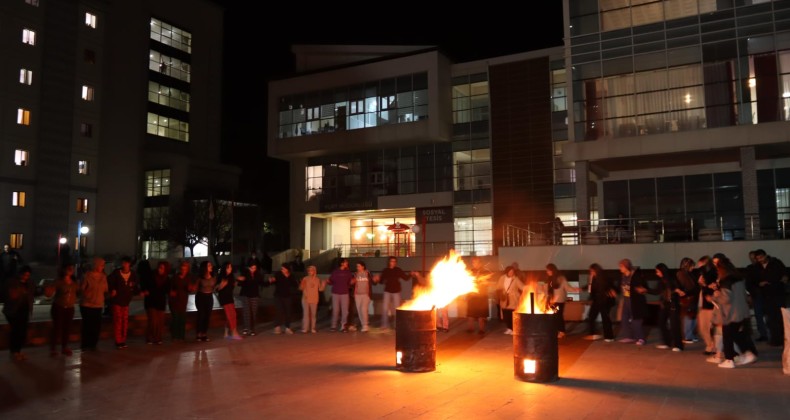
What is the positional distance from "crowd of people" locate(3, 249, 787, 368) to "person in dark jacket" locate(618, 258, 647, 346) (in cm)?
2

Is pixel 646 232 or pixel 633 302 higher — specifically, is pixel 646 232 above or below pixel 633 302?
above

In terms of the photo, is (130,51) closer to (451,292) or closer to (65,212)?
(65,212)

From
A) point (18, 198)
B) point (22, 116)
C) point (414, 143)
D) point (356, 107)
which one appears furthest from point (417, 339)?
point (22, 116)

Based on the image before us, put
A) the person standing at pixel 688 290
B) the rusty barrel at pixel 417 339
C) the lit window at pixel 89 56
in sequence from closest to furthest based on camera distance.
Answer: the rusty barrel at pixel 417 339 → the person standing at pixel 688 290 → the lit window at pixel 89 56

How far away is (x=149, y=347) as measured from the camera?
1217 cm

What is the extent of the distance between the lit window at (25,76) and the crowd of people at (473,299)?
115 ft

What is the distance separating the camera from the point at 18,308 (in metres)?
10.7

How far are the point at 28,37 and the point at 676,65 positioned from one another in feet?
135

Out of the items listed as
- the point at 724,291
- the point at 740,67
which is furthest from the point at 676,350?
the point at 740,67

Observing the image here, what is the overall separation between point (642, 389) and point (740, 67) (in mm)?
18113

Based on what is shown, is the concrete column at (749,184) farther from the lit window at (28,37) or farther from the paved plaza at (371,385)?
the lit window at (28,37)

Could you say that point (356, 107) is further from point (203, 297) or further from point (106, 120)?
point (203, 297)

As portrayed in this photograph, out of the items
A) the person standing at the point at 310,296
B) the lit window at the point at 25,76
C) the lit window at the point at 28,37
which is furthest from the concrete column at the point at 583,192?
the lit window at the point at 28,37

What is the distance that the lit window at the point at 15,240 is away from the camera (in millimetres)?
39800
